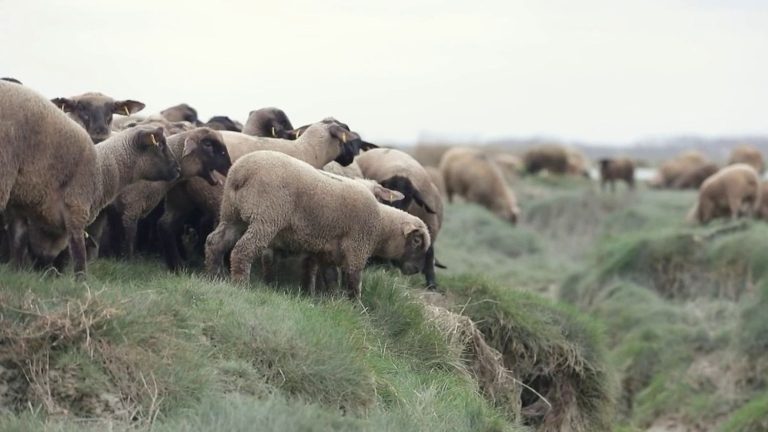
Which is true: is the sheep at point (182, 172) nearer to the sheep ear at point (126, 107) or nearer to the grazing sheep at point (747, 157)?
the sheep ear at point (126, 107)

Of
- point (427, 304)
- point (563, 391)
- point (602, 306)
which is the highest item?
point (427, 304)

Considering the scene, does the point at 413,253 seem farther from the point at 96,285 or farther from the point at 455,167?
the point at 455,167

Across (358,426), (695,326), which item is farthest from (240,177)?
(695,326)

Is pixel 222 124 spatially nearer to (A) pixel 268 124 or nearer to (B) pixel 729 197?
(A) pixel 268 124

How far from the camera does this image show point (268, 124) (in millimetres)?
13305

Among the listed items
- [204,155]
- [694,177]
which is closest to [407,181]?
[204,155]

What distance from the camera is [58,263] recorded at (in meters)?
9.92

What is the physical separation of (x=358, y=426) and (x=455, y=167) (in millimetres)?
22465

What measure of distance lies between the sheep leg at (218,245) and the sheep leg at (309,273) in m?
0.89

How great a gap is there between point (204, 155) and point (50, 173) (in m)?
1.99

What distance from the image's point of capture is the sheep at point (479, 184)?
29.6m

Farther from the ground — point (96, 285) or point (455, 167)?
point (96, 285)

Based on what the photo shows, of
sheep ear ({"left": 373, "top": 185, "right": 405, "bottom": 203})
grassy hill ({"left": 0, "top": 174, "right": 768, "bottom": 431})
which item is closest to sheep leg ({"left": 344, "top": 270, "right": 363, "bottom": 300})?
grassy hill ({"left": 0, "top": 174, "right": 768, "bottom": 431})

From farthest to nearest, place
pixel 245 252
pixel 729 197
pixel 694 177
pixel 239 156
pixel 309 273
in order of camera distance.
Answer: pixel 694 177 < pixel 729 197 < pixel 239 156 < pixel 309 273 < pixel 245 252
